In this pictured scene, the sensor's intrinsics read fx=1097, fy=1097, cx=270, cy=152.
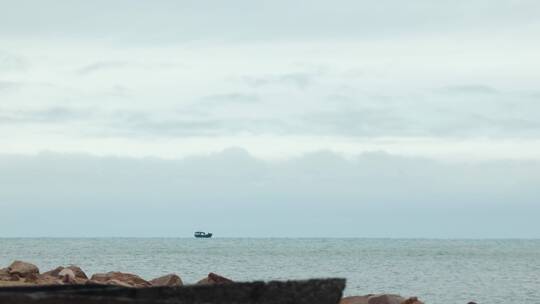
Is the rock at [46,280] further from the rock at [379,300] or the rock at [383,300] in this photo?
the rock at [383,300]

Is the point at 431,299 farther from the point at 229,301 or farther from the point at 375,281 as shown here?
the point at 229,301

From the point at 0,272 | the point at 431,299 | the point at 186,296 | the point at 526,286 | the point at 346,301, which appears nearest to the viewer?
the point at 186,296

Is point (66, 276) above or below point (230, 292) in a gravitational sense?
above

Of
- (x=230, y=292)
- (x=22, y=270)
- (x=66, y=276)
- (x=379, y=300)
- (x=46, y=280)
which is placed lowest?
(x=230, y=292)

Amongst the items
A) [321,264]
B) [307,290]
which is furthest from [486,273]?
[307,290]

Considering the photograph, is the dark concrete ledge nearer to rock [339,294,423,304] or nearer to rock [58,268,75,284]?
rock [339,294,423,304]

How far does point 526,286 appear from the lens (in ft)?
190

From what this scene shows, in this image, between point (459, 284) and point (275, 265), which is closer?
point (459, 284)

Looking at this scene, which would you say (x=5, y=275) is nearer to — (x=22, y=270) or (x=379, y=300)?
(x=22, y=270)

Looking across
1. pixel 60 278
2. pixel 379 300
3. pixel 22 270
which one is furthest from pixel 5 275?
pixel 379 300

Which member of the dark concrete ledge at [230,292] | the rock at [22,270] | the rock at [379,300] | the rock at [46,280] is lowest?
the dark concrete ledge at [230,292]

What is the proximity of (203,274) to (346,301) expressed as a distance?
1611 inches

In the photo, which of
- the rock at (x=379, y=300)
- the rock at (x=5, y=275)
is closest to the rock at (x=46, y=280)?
the rock at (x=5, y=275)

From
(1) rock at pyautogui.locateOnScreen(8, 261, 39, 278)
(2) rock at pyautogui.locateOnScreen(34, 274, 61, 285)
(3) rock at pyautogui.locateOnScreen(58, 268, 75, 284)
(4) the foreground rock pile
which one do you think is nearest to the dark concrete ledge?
(4) the foreground rock pile
